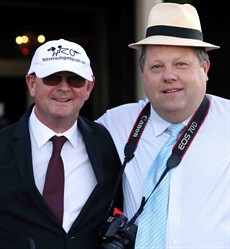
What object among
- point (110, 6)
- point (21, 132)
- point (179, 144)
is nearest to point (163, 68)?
point (179, 144)

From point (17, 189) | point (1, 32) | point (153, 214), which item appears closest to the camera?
point (17, 189)

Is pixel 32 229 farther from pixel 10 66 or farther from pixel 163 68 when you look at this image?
pixel 10 66

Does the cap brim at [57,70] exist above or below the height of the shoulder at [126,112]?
above

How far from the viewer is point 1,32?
315 inches

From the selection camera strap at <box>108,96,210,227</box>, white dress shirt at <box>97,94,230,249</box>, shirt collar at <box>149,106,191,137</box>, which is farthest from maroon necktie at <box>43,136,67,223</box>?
shirt collar at <box>149,106,191,137</box>

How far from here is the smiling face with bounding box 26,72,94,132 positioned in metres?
3.15

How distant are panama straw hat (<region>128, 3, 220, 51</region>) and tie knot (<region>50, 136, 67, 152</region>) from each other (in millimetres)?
690

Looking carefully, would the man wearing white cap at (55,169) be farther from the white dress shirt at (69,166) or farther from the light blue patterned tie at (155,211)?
the light blue patterned tie at (155,211)

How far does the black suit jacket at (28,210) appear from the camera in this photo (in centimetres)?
301

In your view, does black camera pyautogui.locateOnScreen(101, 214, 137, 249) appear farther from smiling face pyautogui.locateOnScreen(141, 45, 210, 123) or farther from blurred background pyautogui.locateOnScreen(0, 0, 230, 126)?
blurred background pyautogui.locateOnScreen(0, 0, 230, 126)

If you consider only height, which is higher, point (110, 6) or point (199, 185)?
point (110, 6)

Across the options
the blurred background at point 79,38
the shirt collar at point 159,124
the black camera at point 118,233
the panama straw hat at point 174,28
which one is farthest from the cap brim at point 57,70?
the blurred background at point 79,38

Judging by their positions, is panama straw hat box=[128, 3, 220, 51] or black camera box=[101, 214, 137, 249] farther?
panama straw hat box=[128, 3, 220, 51]

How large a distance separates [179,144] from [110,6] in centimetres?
509
